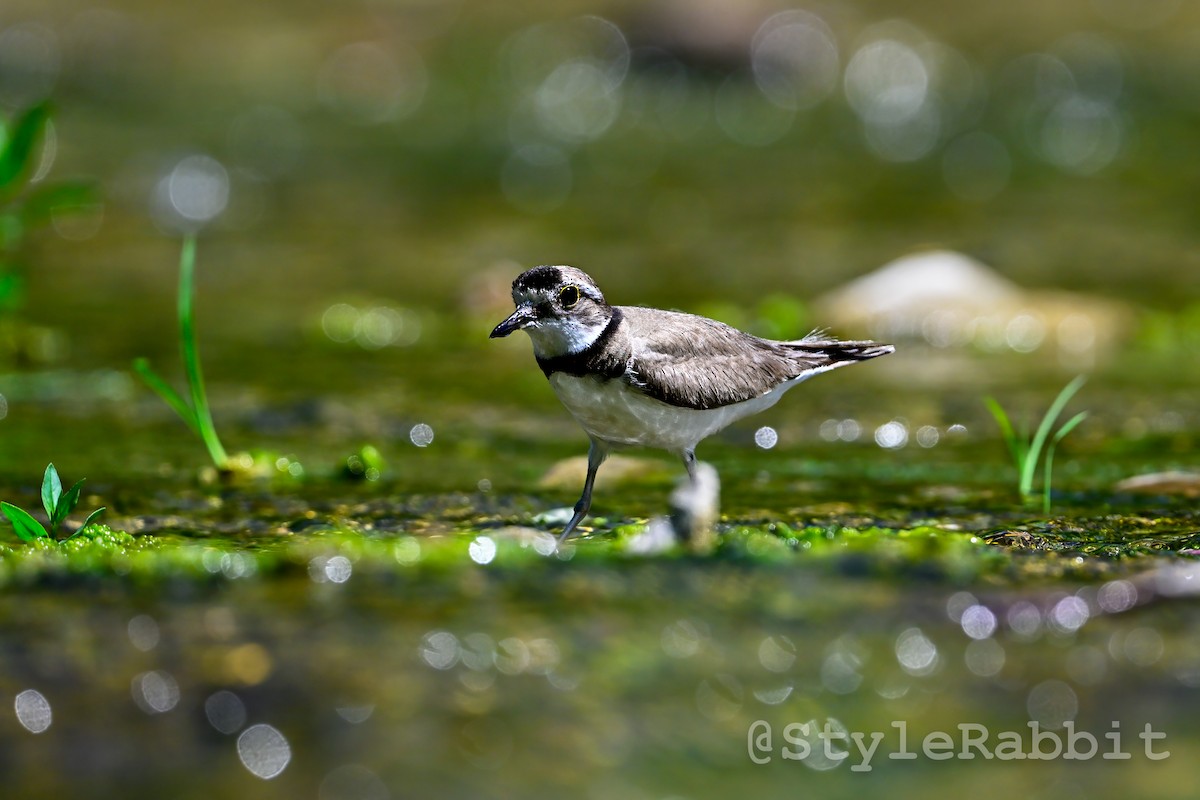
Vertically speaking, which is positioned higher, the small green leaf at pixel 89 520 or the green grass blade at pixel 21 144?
the green grass blade at pixel 21 144

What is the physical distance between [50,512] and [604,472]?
281cm

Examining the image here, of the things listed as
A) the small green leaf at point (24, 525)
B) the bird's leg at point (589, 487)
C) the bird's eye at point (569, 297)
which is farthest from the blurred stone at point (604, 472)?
the small green leaf at point (24, 525)

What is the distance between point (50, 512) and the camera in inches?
210

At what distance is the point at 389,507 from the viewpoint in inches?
250

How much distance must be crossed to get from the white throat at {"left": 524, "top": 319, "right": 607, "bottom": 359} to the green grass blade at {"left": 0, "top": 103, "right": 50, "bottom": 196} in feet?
8.86

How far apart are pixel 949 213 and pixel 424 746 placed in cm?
1246

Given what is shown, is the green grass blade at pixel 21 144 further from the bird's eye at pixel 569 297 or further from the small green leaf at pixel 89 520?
the bird's eye at pixel 569 297

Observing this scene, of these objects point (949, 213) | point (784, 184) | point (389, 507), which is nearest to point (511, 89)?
point (784, 184)

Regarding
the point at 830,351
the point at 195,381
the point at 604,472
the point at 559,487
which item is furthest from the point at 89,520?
the point at 830,351

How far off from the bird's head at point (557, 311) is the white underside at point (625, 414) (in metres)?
0.15

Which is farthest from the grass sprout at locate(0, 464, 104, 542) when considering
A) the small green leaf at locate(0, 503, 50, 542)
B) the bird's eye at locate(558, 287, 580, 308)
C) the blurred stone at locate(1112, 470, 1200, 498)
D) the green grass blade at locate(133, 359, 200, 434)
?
the blurred stone at locate(1112, 470, 1200, 498)

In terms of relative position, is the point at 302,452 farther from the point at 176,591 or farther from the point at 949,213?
the point at 949,213

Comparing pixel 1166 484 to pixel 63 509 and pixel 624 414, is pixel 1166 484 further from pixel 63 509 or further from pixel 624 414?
pixel 63 509

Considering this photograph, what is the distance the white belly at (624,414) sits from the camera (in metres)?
5.68
